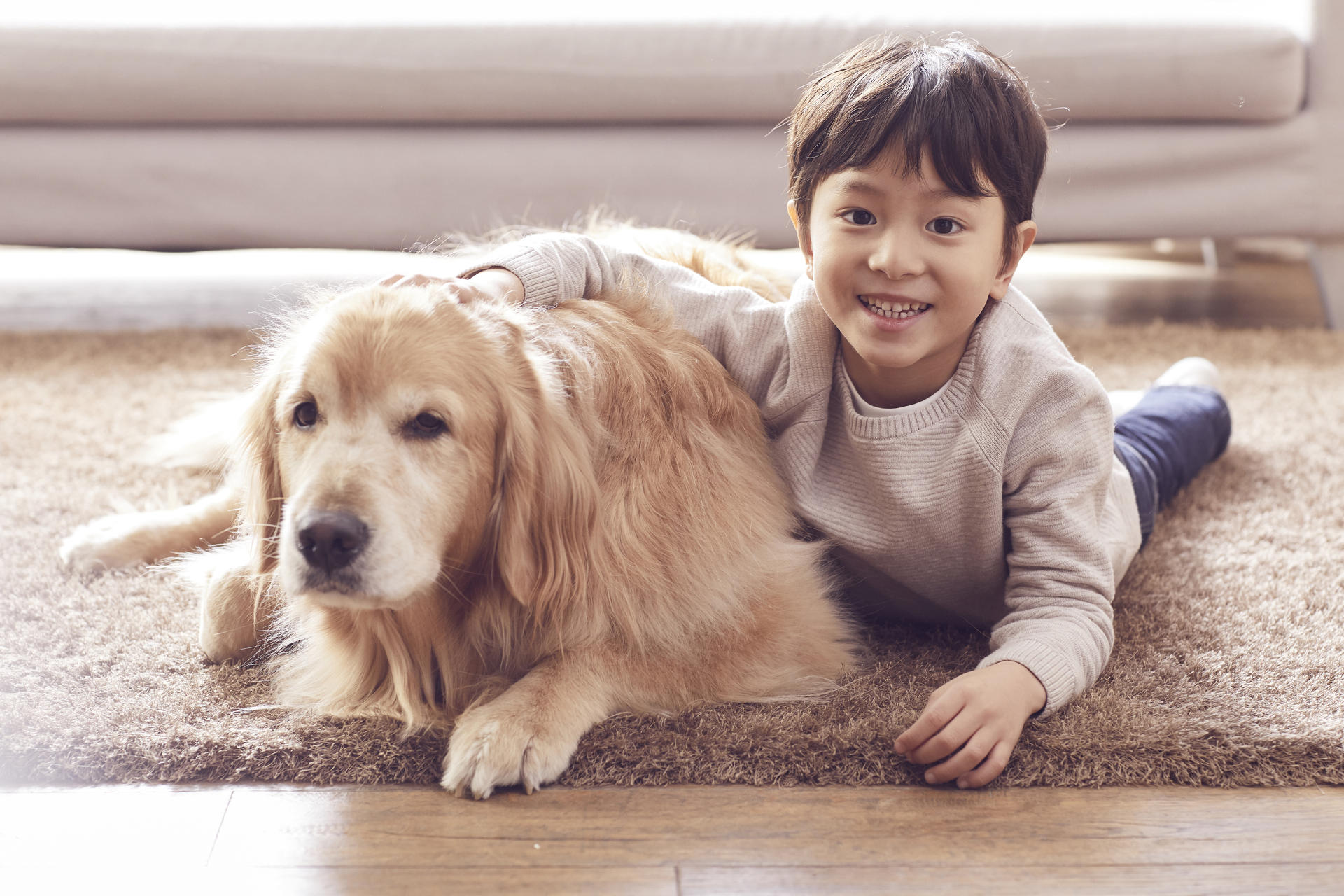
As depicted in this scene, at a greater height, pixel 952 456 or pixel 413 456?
pixel 413 456

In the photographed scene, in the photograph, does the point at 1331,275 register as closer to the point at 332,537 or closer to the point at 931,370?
the point at 931,370

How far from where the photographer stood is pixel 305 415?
114cm

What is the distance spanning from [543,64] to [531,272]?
152 centimetres

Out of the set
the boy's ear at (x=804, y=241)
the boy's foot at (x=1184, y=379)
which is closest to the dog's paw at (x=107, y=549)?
the boy's ear at (x=804, y=241)

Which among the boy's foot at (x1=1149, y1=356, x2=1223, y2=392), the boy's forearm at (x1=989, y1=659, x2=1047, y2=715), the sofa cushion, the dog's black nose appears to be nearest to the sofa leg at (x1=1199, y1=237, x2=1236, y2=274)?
the sofa cushion

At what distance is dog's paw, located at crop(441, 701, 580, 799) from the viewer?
42.8 inches

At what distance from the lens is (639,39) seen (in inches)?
106

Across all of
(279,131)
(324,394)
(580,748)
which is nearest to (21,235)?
(279,131)

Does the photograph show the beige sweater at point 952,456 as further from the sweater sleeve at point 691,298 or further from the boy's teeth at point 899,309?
the boy's teeth at point 899,309

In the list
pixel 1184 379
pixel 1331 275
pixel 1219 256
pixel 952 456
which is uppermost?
pixel 952 456

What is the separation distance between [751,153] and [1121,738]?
1.93 metres

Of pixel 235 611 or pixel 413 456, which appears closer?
pixel 413 456

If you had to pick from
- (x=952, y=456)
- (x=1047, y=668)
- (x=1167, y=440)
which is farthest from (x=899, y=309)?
(x=1167, y=440)

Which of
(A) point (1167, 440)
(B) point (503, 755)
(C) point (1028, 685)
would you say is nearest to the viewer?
(B) point (503, 755)
